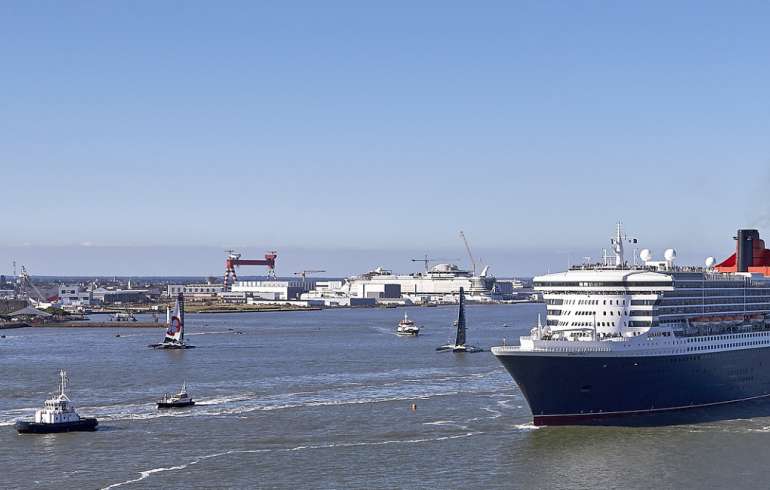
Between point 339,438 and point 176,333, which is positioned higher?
point 176,333

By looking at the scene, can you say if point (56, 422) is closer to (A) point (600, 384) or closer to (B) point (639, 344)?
(A) point (600, 384)

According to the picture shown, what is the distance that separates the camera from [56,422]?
47.1 m

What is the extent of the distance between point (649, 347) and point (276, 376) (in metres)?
26.9

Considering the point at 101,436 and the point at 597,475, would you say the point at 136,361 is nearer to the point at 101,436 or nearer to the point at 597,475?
the point at 101,436

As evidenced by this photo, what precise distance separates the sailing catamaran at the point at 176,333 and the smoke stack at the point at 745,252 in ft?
158

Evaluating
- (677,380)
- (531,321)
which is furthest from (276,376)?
(531,321)

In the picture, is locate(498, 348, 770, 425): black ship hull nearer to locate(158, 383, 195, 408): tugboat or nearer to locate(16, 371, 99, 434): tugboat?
locate(158, 383, 195, 408): tugboat

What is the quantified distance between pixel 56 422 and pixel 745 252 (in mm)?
39954

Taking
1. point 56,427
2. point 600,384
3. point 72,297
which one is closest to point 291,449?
point 56,427

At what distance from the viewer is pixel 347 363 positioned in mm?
77250

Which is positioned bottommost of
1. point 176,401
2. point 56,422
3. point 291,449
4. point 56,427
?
point 291,449

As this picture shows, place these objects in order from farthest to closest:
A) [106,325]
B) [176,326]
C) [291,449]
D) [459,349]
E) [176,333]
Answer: [106,325] < [176,326] < [176,333] < [459,349] < [291,449]

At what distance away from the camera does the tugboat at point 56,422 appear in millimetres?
46906

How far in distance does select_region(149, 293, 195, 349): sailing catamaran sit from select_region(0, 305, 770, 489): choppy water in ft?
64.7
